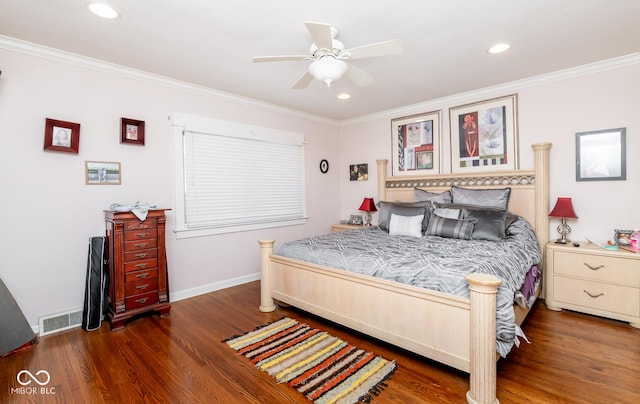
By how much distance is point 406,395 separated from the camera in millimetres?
1844

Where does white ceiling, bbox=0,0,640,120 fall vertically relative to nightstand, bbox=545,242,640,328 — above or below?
above

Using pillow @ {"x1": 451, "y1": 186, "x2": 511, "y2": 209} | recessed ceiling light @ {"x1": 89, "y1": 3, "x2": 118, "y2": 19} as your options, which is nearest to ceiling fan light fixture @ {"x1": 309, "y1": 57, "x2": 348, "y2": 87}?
recessed ceiling light @ {"x1": 89, "y1": 3, "x2": 118, "y2": 19}

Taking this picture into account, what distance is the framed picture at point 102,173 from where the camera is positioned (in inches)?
115

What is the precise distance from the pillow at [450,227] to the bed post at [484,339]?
1.51 metres

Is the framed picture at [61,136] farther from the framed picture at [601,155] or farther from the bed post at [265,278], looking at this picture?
the framed picture at [601,155]

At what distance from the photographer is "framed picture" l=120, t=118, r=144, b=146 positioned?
10.1 ft

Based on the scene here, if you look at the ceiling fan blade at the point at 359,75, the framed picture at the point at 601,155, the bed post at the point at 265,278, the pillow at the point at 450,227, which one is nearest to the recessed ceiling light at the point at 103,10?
the ceiling fan blade at the point at 359,75

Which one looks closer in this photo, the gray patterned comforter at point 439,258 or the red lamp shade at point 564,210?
the gray patterned comforter at point 439,258

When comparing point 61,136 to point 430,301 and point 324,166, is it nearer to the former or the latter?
point 430,301

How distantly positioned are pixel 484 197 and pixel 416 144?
52.5 inches

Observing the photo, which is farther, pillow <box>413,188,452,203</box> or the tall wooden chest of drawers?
pillow <box>413,188,452,203</box>

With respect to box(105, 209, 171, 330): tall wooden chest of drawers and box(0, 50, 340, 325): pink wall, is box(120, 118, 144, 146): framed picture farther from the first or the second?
box(105, 209, 171, 330): tall wooden chest of drawers

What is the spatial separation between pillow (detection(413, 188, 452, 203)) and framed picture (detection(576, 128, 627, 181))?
1.32 metres

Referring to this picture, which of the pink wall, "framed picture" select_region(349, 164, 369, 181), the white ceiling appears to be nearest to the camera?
the white ceiling
